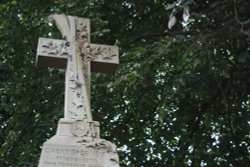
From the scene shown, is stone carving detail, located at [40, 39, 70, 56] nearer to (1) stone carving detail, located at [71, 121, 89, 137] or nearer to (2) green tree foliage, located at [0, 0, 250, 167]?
(1) stone carving detail, located at [71, 121, 89, 137]

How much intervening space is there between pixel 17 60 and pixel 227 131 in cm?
364

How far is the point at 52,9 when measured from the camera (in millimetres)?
8430

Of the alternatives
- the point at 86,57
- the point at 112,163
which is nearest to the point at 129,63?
the point at 86,57

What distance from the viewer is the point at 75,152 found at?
4289mm

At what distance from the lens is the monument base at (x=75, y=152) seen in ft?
13.9

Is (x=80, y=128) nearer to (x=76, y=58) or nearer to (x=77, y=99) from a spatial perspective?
(x=77, y=99)

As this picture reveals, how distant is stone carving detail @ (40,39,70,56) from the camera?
5188 mm

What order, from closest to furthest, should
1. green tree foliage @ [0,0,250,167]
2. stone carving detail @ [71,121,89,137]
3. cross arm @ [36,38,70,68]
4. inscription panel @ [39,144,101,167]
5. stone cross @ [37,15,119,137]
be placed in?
inscription panel @ [39,144,101,167], stone carving detail @ [71,121,89,137], stone cross @ [37,15,119,137], cross arm @ [36,38,70,68], green tree foliage @ [0,0,250,167]

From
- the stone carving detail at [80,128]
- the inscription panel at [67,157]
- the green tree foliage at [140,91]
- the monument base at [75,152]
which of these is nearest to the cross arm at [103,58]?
the stone carving detail at [80,128]

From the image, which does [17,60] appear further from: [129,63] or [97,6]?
[129,63]

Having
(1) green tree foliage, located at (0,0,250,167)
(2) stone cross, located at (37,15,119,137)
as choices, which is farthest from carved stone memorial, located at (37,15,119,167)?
(1) green tree foliage, located at (0,0,250,167)

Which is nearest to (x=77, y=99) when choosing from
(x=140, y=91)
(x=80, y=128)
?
(x=80, y=128)

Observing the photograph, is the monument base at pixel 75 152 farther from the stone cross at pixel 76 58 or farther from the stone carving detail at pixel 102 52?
the stone carving detail at pixel 102 52

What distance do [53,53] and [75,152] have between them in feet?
4.07
